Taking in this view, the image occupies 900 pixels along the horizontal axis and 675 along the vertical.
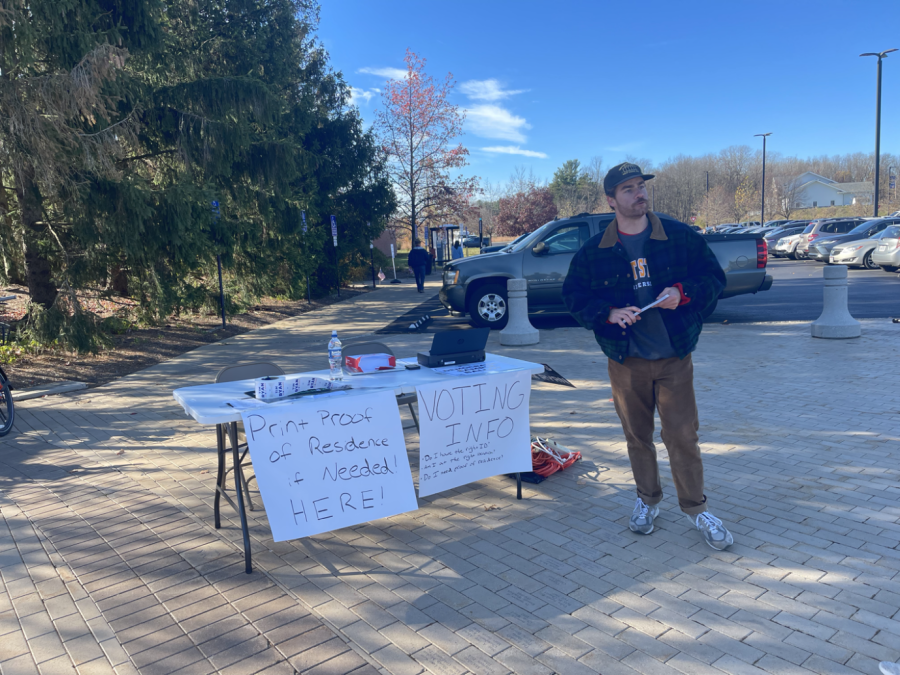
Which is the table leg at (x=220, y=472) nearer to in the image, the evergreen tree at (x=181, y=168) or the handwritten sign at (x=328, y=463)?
the handwritten sign at (x=328, y=463)

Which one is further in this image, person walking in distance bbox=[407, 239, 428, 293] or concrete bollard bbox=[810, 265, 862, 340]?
person walking in distance bbox=[407, 239, 428, 293]

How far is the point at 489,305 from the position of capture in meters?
12.4

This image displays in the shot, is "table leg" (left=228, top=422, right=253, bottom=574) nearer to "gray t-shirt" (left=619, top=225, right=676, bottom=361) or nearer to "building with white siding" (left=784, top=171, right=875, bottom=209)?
"gray t-shirt" (left=619, top=225, right=676, bottom=361)

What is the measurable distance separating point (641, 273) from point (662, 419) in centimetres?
87

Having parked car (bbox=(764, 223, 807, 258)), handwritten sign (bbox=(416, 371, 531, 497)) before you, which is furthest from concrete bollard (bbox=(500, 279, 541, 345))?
parked car (bbox=(764, 223, 807, 258))

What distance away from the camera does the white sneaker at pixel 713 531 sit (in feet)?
11.9

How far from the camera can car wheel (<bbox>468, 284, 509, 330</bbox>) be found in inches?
484

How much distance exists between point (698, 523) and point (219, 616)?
2671 millimetres

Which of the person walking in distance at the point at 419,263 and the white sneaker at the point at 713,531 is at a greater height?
the person walking in distance at the point at 419,263

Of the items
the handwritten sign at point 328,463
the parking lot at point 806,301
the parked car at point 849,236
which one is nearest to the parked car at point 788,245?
the parked car at point 849,236

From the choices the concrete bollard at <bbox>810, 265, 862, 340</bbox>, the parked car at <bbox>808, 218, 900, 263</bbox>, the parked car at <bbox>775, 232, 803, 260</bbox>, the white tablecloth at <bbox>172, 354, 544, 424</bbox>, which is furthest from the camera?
the parked car at <bbox>775, 232, 803, 260</bbox>

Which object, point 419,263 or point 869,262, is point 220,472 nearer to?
point 419,263

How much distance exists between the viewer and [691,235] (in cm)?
372

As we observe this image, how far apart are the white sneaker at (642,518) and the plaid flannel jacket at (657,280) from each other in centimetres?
95
